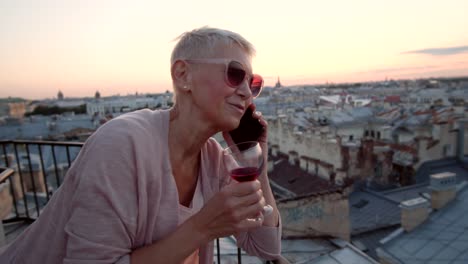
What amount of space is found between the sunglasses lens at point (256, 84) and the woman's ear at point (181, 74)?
34 centimetres

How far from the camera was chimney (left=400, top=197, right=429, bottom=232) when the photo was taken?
7.85m

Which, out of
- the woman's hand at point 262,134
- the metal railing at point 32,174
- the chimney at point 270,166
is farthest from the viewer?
the chimney at point 270,166

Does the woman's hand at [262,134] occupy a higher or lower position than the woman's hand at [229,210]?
higher

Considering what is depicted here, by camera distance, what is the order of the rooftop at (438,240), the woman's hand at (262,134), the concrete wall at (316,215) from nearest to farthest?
the woman's hand at (262,134) < the rooftop at (438,240) < the concrete wall at (316,215)

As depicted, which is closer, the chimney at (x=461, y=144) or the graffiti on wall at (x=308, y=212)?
the graffiti on wall at (x=308, y=212)

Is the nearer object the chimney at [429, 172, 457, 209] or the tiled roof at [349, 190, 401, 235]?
the chimney at [429, 172, 457, 209]

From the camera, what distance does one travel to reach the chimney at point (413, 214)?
7848mm

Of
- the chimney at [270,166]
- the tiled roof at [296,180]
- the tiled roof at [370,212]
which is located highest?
the chimney at [270,166]

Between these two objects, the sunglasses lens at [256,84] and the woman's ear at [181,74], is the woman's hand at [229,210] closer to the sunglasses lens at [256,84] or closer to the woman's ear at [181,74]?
the woman's ear at [181,74]

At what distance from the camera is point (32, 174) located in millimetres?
4684

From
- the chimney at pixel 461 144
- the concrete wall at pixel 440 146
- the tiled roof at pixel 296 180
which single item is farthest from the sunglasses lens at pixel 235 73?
the chimney at pixel 461 144

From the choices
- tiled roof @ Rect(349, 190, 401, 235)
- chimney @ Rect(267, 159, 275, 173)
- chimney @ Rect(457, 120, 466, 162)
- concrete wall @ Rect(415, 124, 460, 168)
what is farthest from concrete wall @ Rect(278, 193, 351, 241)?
chimney @ Rect(457, 120, 466, 162)

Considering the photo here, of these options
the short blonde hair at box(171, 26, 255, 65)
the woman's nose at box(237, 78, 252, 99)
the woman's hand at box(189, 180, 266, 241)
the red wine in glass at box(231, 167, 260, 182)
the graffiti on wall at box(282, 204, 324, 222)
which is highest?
the short blonde hair at box(171, 26, 255, 65)

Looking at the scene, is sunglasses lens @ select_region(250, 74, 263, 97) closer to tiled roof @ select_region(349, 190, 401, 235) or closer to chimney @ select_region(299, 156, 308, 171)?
tiled roof @ select_region(349, 190, 401, 235)
